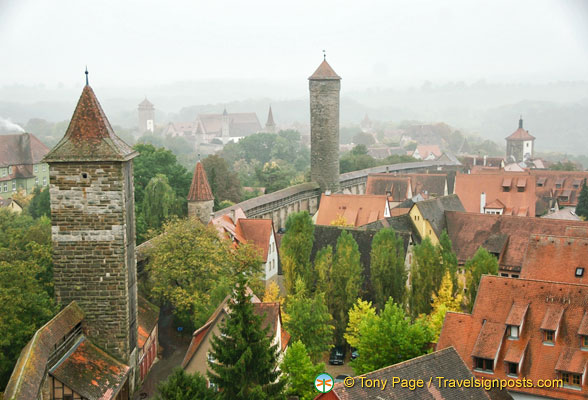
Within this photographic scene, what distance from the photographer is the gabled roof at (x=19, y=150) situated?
262 ft

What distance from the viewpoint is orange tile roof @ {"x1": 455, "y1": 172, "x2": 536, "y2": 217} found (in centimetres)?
6544

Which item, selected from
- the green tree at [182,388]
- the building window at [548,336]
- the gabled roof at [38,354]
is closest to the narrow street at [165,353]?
the gabled roof at [38,354]

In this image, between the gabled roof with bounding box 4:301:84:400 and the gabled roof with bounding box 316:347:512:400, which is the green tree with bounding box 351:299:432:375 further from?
the gabled roof with bounding box 4:301:84:400

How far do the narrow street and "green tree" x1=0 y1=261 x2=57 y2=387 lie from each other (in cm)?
505

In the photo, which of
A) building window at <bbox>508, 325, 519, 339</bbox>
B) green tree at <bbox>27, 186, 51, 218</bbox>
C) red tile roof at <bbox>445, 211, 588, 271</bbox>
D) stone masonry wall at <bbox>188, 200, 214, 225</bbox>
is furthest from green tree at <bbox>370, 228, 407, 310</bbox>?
green tree at <bbox>27, 186, 51, 218</bbox>

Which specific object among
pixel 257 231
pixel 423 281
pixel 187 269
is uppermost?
pixel 187 269

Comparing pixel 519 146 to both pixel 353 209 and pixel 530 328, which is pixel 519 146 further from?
pixel 530 328

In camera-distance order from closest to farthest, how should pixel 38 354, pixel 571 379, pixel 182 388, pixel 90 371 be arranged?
pixel 182 388, pixel 38 354, pixel 90 371, pixel 571 379

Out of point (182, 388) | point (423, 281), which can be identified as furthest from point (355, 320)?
point (182, 388)

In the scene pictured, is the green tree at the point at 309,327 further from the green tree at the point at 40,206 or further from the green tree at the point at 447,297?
the green tree at the point at 40,206

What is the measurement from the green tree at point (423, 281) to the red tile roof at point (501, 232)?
25.9 feet

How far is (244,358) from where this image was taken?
2052cm

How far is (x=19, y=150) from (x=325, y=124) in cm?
3667

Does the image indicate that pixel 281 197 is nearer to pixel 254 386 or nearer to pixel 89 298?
pixel 89 298
